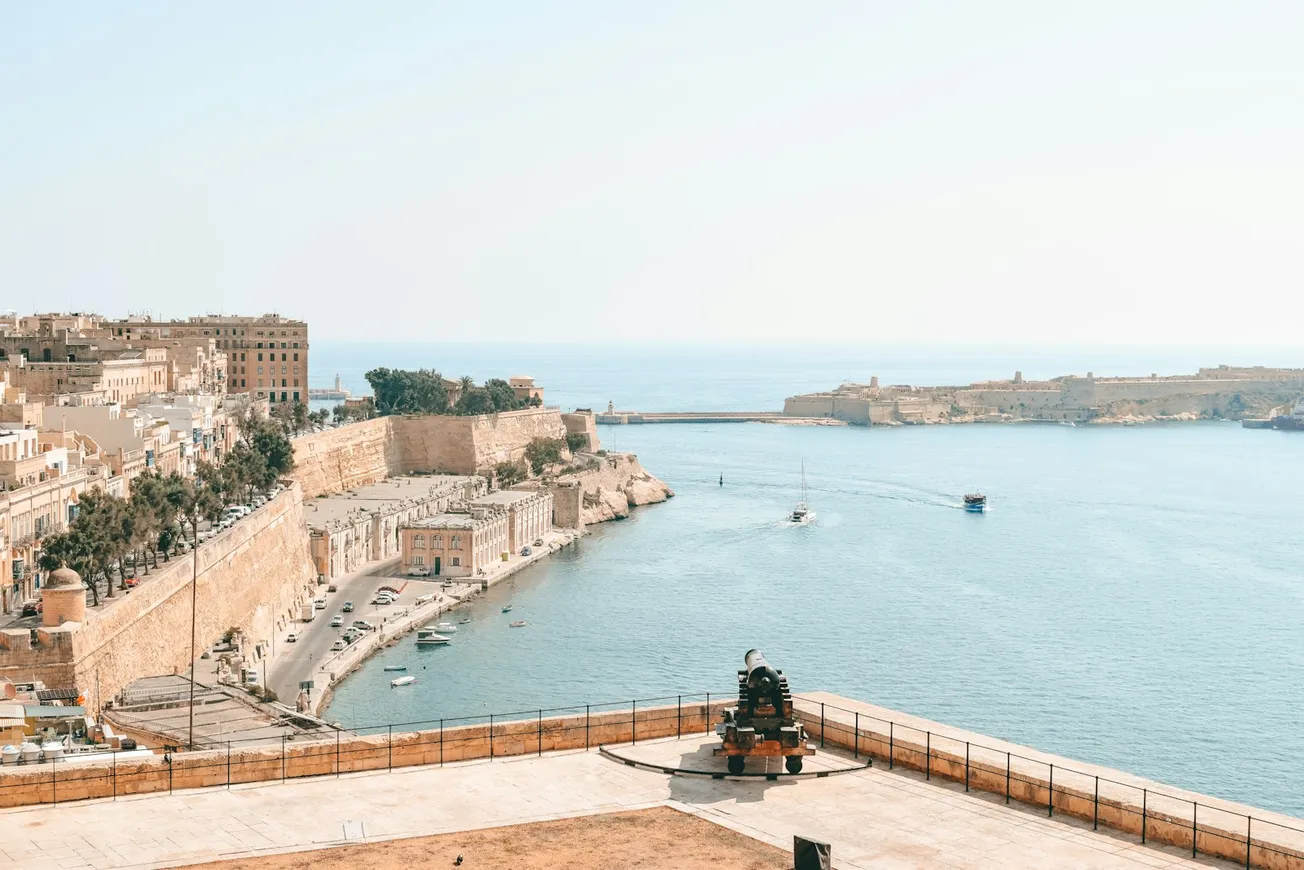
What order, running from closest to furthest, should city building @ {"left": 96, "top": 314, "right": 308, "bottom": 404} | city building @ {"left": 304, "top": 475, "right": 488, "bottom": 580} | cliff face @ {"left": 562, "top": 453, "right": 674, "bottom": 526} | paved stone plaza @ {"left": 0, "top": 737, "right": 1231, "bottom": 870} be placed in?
paved stone plaza @ {"left": 0, "top": 737, "right": 1231, "bottom": 870}, city building @ {"left": 304, "top": 475, "right": 488, "bottom": 580}, cliff face @ {"left": 562, "top": 453, "right": 674, "bottom": 526}, city building @ {"left": 96, "top": 314, "right": 308, "bottom": 404}

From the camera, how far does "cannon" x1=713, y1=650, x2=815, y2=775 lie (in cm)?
1181

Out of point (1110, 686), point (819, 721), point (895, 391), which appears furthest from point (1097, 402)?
point (819, 721)

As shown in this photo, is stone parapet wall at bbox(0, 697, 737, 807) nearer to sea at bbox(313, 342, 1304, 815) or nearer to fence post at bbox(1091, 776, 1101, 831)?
fence post at bbox(1091, 776, 1101, 831)

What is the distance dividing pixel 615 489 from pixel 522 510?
1270cm

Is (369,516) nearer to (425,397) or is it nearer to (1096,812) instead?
(425,397)

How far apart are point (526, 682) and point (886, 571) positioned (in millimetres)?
17840

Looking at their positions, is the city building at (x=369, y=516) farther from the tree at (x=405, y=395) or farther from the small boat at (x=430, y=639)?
the tree at (x=405, y=395)

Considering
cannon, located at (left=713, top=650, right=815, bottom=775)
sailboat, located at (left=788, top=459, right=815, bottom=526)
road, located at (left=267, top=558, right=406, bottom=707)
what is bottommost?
road, located at (left=267, top=558, right=406, bottom=707)

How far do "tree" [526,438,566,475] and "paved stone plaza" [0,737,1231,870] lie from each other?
183 feet

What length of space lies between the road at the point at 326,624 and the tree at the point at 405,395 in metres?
22.0

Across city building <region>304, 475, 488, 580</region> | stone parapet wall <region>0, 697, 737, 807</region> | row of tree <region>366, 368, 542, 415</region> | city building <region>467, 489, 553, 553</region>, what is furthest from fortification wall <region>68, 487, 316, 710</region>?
row of tree <region>366, 368, 542, 415</region>

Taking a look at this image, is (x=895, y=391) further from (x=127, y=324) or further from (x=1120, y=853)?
(x=1120, y=853)

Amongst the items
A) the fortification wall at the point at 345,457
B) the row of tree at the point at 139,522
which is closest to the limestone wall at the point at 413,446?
the fortification wall at the point at 345,457

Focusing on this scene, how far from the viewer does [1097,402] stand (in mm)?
126875
